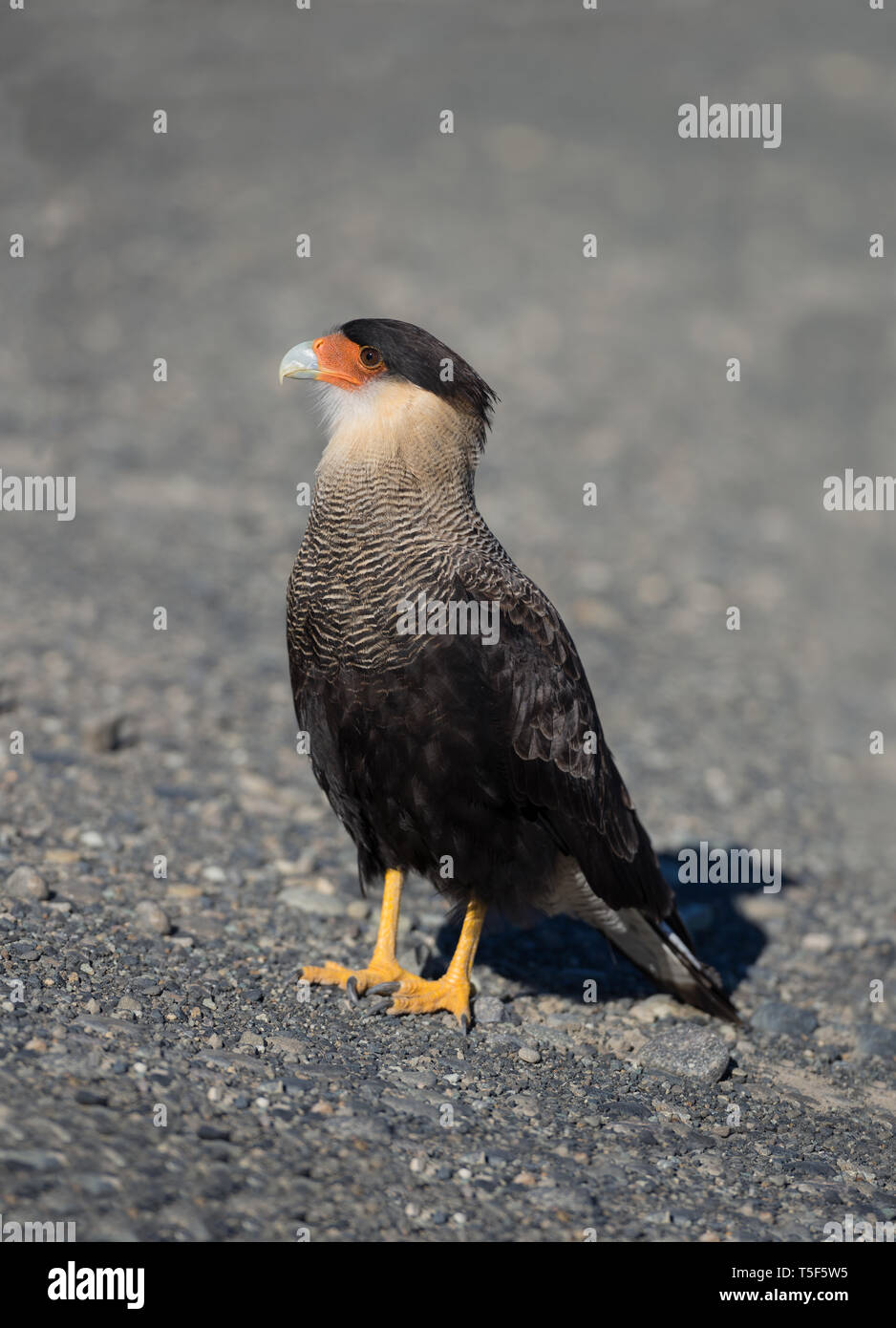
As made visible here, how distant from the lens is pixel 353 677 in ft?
17.5

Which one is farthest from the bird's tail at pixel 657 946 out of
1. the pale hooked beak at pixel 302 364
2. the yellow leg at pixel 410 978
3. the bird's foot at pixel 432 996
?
the pale hooked beak at pixel 302 364

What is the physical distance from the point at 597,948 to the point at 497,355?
1018cm

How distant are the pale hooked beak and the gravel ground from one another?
8.49 ft

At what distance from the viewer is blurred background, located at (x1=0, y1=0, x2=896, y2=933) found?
30.9 ft

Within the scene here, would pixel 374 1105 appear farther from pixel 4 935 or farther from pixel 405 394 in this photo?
pixel 405 394

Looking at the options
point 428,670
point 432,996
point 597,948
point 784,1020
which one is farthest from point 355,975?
point 784,1020

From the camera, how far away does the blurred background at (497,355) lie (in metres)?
9.41

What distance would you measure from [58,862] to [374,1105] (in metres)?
2.52

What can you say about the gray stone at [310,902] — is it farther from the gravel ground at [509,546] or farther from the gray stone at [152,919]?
the gray stone at [152,919]

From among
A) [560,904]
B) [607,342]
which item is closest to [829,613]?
[607,342]

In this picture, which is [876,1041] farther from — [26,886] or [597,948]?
[26,886]

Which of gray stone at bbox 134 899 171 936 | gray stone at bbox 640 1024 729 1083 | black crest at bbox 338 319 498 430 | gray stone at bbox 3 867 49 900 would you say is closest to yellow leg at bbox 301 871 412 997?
gray stone at bbox 134 899 171 936

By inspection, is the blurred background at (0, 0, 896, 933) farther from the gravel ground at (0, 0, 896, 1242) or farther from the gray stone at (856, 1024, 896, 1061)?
the gray stone at (856, 1024, 896, 1061)

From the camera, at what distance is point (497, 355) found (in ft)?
52.3
